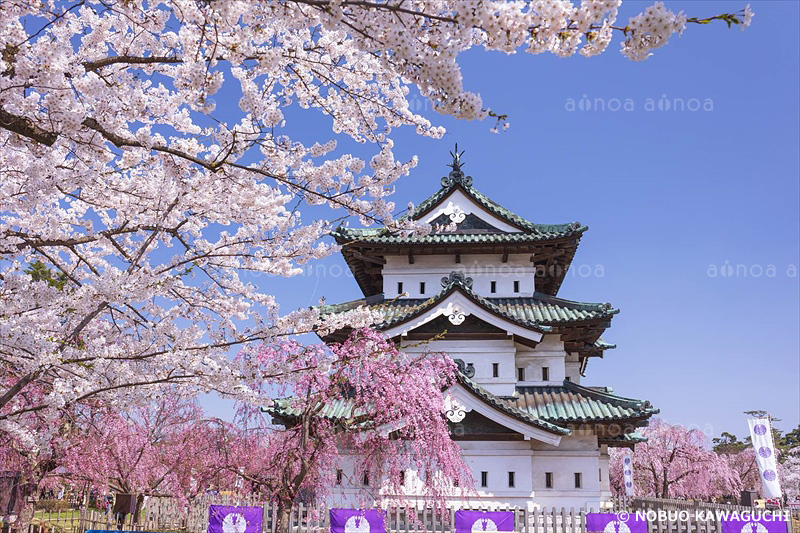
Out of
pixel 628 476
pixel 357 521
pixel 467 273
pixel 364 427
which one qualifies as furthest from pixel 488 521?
pixel 628 476

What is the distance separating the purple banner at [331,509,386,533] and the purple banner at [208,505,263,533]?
1.80 m

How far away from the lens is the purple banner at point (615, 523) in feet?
47.0

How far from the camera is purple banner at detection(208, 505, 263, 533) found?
14086 mm

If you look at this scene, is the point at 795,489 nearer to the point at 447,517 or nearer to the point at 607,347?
the point at 607,347

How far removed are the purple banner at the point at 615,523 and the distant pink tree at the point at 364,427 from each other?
309cm

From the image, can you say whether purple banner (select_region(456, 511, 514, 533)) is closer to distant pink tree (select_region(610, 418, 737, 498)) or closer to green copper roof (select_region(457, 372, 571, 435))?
green copper roof (select_region(457, 372, 571, 435))

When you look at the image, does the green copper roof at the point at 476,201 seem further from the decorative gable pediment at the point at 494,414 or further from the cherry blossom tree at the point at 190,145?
the cherry blossom tree at the point at 190,145

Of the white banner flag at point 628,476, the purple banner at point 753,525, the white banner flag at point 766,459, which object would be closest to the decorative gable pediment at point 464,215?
the purple banner at point 753,525

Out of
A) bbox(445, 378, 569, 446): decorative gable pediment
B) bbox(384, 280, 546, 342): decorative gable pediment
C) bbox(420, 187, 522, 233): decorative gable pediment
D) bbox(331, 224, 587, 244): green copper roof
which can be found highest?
bbox(420, 187, 522, 233): decorative gable pediment

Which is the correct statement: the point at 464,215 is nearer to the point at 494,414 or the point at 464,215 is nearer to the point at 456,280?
the point at 456,280

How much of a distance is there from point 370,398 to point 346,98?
8082 mm

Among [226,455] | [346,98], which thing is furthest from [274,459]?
[346,98]

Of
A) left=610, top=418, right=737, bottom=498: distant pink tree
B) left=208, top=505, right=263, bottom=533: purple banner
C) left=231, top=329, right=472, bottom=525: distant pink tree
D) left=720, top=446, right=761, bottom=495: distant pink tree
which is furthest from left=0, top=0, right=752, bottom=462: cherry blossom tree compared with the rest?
left=720, top=446, right=761, bottom=495: distant pink tree

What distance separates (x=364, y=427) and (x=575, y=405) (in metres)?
7.16
